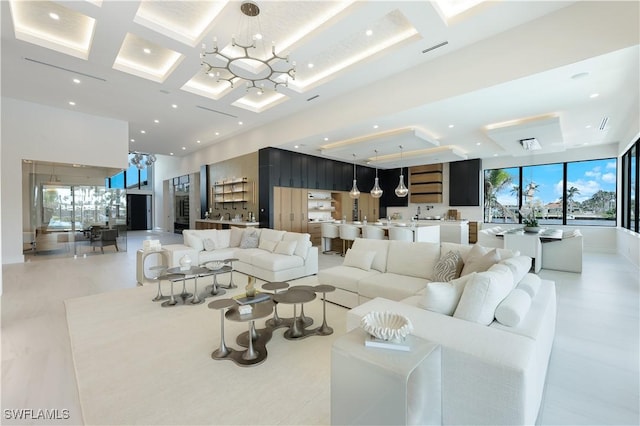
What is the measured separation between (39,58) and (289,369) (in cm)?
658

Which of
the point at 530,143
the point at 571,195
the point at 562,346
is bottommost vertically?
the point at 562,346

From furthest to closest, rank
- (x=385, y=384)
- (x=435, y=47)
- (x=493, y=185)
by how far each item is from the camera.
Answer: (x=493, y=185) → (x=435, y=47) → (x=385, y=384)

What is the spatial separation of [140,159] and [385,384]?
1433 centimetres

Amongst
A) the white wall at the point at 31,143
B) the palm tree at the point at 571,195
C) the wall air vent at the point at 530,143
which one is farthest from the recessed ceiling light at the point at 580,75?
the white wall at the point at 31,143

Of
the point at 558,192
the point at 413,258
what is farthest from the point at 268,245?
the point at 558,192

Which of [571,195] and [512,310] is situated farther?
[571,195]

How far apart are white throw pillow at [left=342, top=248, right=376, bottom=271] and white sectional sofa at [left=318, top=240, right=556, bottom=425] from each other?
84 cm

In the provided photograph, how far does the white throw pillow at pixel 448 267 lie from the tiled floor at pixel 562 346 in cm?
111

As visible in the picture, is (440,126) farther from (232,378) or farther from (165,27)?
(232,378)

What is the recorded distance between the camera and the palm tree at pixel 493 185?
1034 centimetres

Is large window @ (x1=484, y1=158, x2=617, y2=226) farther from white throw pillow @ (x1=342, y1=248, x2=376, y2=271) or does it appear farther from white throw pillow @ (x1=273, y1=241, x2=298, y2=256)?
white throw pillow @ (x1=273, y1=241, x2=298, y2=256)

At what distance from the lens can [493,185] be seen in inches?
417

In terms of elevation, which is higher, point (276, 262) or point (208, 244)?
point (208, 244)

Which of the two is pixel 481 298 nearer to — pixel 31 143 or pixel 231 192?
pixel 231 192
